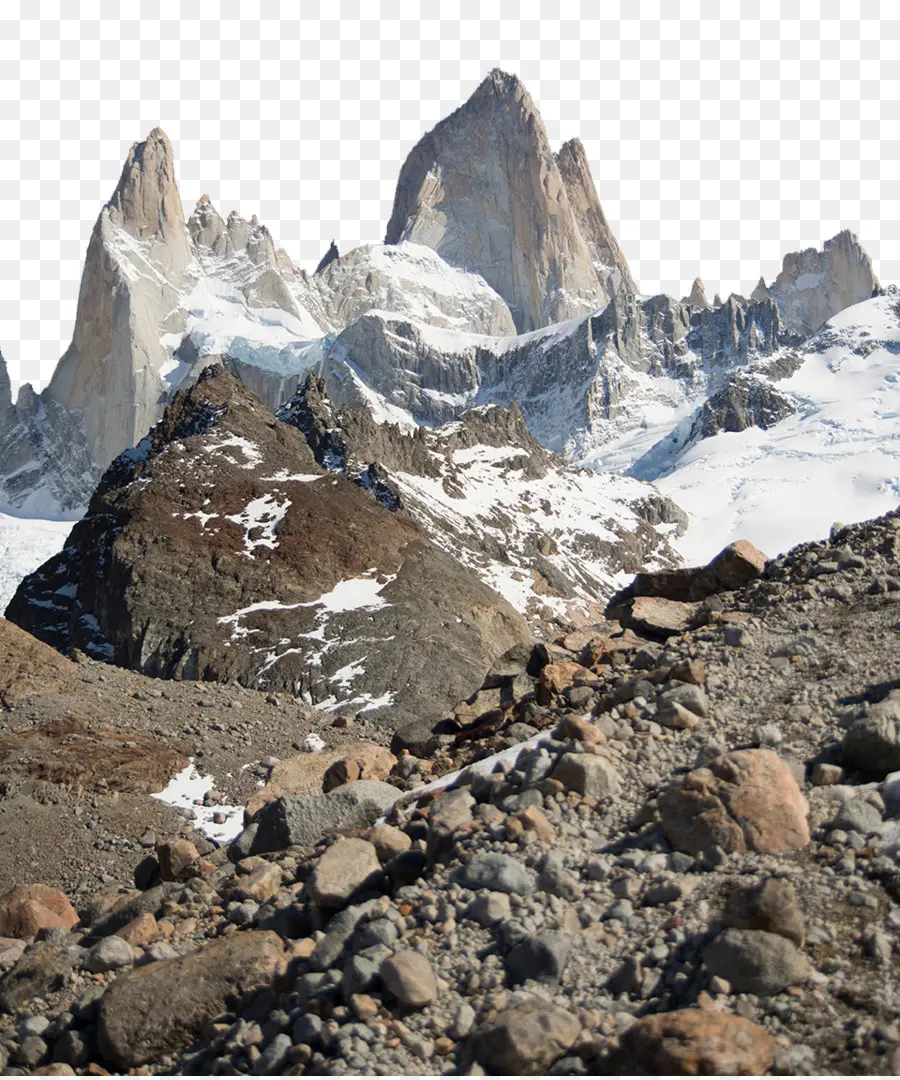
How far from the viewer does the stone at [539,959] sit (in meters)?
6.54

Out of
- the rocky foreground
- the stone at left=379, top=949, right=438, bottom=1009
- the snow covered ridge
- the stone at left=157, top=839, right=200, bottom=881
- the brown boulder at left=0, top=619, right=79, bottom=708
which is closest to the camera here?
the rocky foreground

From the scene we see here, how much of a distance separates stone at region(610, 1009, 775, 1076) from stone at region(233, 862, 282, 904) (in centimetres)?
404

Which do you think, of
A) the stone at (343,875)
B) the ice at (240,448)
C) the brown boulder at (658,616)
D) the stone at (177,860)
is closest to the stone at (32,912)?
the stone at (177,860)

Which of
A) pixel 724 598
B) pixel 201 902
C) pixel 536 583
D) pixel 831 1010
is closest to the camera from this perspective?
pixel 831 1010

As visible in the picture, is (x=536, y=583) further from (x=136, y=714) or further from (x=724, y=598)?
(x=724, y=598)

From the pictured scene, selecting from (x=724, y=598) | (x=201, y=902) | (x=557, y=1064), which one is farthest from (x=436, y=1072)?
(x=724, y=598)

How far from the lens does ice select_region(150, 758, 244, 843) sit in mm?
18781

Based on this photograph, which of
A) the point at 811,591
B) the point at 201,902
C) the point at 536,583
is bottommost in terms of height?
the point at 201,902

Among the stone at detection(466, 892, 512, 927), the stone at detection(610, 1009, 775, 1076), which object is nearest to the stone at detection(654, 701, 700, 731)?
the stone at detection(466, 892, 512, 927)

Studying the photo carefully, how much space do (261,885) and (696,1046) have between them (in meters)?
4.49

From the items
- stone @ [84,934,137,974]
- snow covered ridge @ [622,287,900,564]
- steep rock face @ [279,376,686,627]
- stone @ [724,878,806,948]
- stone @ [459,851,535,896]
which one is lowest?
stone @ [84,934,137,974]

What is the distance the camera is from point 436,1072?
243 inches

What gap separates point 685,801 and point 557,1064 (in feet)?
7.02

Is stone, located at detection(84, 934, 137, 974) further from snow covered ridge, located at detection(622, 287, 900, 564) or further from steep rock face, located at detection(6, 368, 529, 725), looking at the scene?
snow covered ridge, located at detection(622, 287, 900, 564)
